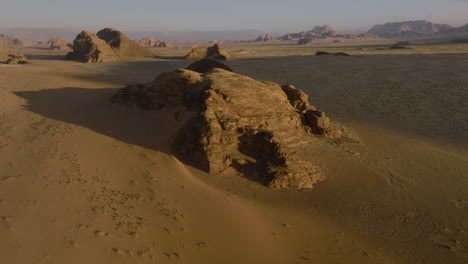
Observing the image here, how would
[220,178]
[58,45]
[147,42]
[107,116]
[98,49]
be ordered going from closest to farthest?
[220,178], [107,116], [98,49], [58,45], [147,42]

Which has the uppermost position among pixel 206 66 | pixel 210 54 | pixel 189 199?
pixel 210 54

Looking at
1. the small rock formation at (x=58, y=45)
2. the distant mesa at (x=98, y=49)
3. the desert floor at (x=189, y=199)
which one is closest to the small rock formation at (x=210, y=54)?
the distant mesa at (x=98, y=49)

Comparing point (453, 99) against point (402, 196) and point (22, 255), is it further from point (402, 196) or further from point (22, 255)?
point (22, 255)

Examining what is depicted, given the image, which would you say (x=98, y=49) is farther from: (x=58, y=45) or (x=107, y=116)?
(x=58, y=45)

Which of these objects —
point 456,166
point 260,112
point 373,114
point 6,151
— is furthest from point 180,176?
point 373,114

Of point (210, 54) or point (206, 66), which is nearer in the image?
point (206, 66)

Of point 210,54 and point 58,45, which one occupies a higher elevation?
point 58,45

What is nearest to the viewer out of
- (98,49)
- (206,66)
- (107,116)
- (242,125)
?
(242,125)


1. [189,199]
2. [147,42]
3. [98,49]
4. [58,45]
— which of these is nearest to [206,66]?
[189,199]
